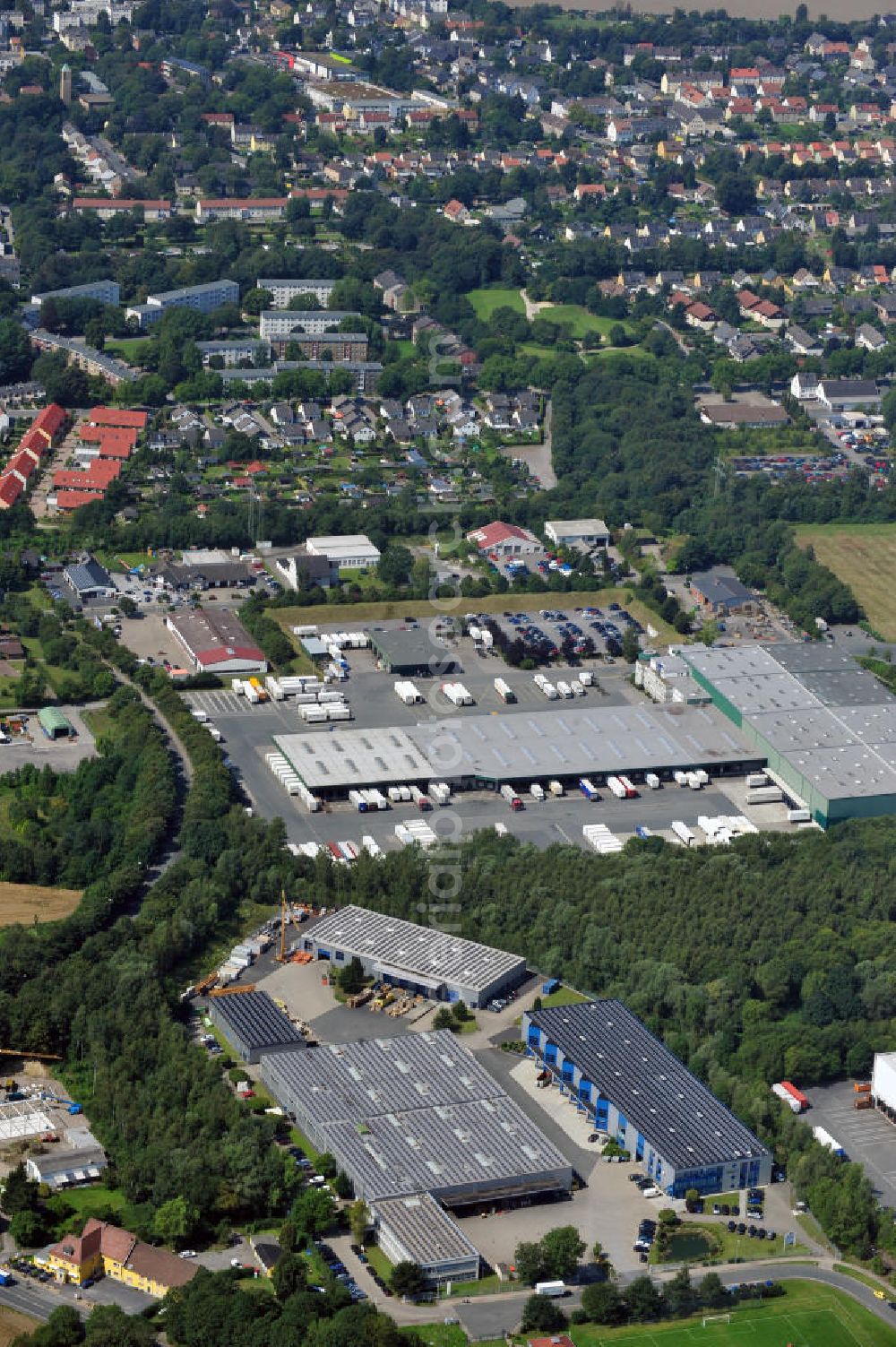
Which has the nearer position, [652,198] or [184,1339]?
[184,1339]

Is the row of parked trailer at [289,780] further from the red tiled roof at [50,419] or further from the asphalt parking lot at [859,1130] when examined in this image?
the red tiled roof at [50,419]

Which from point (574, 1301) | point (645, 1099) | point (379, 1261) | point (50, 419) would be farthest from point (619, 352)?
point (574, 1301)

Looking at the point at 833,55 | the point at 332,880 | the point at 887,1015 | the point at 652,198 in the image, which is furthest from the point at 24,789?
the point at 833,55

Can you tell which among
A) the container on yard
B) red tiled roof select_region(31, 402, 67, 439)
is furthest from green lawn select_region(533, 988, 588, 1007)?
red tiled roof select_region(31, 402, 67, 439)

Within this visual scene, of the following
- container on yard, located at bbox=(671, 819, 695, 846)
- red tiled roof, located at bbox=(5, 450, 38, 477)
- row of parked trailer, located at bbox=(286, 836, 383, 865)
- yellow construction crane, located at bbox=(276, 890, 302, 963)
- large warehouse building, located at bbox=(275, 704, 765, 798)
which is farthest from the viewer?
red tiled roof, located at bbox=(5, 450, 38, 477)

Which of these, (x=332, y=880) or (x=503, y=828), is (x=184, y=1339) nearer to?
(x=332, y=880)

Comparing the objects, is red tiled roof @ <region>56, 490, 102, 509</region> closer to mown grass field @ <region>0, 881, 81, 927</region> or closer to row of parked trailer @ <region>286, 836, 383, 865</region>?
row of parked trailer @ <region>286, 836, 383, 865</region>

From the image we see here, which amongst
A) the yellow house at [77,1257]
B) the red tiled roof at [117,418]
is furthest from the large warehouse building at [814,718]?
the red tiled roof at [117,418]
